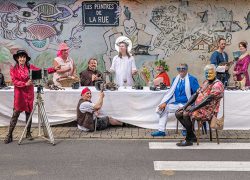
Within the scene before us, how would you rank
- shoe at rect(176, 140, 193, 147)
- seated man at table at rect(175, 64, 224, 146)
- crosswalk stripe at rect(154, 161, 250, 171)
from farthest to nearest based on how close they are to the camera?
1. shoe at rect(176, 140, 193, 147)
2. seated man at table at rect(175, 64, 224, 146)
3. crosswalk stripe at rect(154, 161, 250, 171)

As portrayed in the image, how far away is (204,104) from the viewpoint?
9.27 m

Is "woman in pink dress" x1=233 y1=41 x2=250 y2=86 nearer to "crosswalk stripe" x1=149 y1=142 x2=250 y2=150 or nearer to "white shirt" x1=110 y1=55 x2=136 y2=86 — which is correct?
"white shirt" x1=110 y1=55 x2=136 y2=86

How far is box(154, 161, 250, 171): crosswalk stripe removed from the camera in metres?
7.86

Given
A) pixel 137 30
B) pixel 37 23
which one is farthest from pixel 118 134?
pixel 37 23

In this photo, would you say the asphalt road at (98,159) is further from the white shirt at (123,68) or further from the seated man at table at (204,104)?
the white shirt at (123,68)

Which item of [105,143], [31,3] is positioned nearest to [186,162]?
[105,143]

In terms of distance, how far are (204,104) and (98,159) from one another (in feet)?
7.44

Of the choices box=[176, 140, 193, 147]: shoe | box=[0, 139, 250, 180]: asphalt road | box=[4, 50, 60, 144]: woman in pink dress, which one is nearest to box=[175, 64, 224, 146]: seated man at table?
box=[176, 140, 193, 147]: shoe

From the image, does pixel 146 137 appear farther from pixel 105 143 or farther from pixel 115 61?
pixel 115 61

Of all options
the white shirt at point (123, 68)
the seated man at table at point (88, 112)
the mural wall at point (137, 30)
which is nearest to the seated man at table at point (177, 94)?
the seated man at table at point (88, 112)

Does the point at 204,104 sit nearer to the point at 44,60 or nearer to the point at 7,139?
the point at 7,139

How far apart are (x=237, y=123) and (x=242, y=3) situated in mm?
5431

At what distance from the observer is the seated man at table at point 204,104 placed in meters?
9.26

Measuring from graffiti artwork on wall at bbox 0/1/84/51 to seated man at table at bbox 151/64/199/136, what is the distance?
18.4ft
